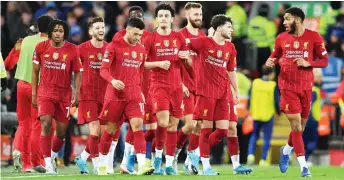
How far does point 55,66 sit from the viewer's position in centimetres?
2042

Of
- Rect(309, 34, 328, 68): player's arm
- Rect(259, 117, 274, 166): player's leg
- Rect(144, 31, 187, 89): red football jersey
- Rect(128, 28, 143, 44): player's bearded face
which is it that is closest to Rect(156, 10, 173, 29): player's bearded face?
Rect(144, 31, 187, 89): red football jersey

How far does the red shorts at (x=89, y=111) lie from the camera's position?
67.9 ft

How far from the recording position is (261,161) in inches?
1043

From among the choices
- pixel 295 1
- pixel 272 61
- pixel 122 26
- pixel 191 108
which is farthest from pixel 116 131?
pixel 295 1

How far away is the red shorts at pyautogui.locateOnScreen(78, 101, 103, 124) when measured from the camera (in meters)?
20.7

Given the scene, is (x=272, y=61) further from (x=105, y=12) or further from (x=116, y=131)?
(x=105, y=12)

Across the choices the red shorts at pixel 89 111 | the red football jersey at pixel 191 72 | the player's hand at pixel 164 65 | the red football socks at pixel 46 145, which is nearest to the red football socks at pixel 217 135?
the red football jersey at pixel 191 72

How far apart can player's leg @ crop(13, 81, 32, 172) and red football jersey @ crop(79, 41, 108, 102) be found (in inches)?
46.8

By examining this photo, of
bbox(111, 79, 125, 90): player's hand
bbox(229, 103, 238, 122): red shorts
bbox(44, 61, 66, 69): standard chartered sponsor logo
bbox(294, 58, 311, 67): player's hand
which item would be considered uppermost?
bbox(294, 58, 311, 67): player's hand

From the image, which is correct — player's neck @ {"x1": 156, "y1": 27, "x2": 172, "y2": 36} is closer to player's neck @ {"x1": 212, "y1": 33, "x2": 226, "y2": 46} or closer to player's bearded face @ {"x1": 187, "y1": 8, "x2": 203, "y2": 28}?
player's neck @ {"x1": 212, "y1": 33, "x2": 226, "y2": 46}

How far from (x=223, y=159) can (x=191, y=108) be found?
741cm

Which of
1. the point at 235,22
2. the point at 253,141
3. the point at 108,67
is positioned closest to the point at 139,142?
the point at 108,67

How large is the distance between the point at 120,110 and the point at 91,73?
1750 mm

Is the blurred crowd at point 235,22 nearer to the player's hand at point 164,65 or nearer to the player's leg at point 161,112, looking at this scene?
the player's leg at point 161,112
